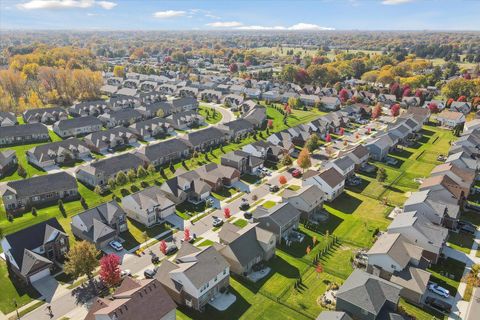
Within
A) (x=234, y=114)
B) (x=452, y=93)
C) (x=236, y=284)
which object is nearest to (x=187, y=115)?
(x=234, y=114)

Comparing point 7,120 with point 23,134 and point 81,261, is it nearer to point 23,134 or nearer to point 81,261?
point 23,134

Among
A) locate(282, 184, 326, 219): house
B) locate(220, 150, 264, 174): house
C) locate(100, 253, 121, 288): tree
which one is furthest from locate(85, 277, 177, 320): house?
locate(220, 150, 264, 174): house

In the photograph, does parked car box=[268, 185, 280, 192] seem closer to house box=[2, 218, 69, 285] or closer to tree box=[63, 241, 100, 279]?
tree box=[63, 241, 100, 279]

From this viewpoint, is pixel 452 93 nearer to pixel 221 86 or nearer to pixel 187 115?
pixel 221 86

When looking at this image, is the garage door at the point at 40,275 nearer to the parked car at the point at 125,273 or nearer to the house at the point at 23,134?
the parked car at the point at 125,273

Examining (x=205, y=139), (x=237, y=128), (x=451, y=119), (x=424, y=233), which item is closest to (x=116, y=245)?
(x=424, y=233)
